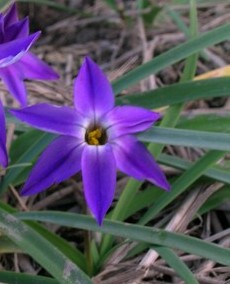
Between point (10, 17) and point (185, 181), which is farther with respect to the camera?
point (185, 181)

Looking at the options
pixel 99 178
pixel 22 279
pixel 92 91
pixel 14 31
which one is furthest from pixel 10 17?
pixel 22 279

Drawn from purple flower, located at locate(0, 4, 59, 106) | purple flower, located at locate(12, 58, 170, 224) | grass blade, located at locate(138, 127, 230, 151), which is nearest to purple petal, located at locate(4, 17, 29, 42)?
purple flower, located at locate(0, 4, 59, 106)

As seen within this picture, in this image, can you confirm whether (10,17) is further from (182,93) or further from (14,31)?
(182,93)

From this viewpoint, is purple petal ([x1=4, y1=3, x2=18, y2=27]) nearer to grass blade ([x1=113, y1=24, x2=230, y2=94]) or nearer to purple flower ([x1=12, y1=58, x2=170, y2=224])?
purple flower ([x1=12, y1=58, x2=170, y2=224])

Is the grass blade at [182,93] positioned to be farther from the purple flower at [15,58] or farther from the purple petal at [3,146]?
the purple petal at [3,146]

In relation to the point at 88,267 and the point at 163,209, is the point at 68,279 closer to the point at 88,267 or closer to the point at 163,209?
the point at 88,267

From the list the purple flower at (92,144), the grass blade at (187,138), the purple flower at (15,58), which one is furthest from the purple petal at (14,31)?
the grass blade at (187,138)

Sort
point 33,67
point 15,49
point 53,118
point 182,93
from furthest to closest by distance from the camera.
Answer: point 182,93, point 33,67, point 53,118, point 15,49
